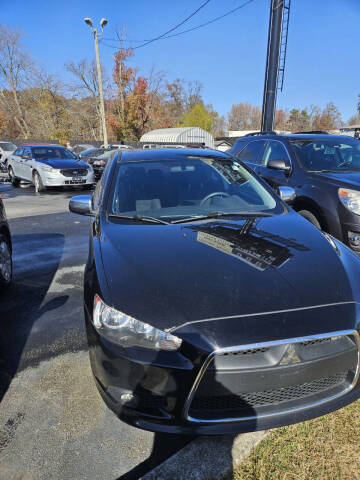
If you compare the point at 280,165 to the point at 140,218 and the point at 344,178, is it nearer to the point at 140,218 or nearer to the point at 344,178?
the point at 344,178

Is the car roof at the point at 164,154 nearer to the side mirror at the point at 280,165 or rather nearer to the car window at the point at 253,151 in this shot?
the side mirror at the point at 280,165

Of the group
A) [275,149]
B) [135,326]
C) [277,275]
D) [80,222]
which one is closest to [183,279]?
[135,326]

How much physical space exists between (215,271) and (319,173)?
3274 millimetres

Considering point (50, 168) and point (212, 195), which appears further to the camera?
point (50, 168)

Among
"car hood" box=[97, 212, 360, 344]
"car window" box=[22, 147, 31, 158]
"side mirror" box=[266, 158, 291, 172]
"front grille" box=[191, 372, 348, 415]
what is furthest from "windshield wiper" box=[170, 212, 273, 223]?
"car window" box=[22, 147, 31, 158]

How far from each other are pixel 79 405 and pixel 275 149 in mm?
4775

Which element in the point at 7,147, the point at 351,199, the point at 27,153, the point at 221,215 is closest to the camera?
the point at 221,215

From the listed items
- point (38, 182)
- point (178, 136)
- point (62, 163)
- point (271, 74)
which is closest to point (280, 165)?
point (271, 74)

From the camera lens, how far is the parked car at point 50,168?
11.6m

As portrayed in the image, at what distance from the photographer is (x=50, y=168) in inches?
455

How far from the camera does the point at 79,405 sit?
6.84 ft

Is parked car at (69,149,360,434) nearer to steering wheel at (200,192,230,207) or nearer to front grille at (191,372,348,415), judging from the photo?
front grille at (191,372,348,415)

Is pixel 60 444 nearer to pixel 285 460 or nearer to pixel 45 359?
pixel 45 359

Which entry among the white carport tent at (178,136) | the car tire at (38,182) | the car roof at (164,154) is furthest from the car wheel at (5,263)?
the white carport tent at (178,136)
